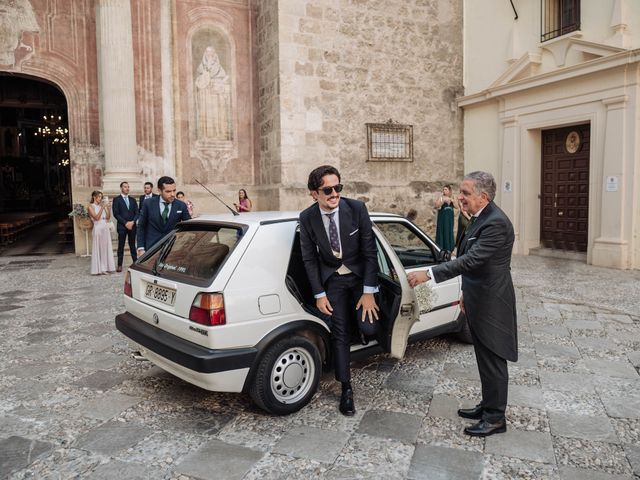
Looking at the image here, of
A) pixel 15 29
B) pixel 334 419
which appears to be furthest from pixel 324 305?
pixel 15 29

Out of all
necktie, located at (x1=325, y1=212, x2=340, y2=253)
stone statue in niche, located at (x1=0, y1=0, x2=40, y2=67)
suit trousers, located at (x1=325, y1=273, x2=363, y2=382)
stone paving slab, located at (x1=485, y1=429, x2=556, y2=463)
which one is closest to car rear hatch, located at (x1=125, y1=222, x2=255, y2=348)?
necktie, located at (x1=325, y1=212, x2=340, y2=253)

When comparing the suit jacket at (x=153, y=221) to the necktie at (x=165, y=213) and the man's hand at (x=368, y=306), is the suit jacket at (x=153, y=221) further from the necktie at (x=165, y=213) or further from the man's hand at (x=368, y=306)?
the man's hand at (x=368, y=306)

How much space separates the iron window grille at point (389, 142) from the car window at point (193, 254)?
413 inches

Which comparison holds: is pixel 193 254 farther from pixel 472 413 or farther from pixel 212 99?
pixel 212 99

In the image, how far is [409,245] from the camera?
16.4 ft

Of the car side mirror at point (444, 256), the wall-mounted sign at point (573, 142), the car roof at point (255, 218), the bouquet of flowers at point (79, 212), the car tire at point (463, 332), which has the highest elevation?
the wall-mounted sign at point (573, 142)

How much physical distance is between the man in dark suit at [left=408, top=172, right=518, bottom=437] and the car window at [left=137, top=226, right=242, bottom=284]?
1.30 metres

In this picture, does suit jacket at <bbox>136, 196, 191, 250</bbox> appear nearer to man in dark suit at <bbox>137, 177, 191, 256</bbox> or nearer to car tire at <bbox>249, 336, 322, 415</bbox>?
man in dark suit at <bbox>137, 177, 191, 256</bbox>

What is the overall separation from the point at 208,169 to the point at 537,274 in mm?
8240

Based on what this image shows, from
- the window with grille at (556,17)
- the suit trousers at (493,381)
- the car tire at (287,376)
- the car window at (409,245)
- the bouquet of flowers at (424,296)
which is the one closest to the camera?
the suit trousers at (493,381)

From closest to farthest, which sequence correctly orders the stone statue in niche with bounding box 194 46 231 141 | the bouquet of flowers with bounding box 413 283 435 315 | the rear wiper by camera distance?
the rear wiper, the bouquet of flowers with bounding box 413 283 435 315, the stone statue in niche with bounding box 194 46 231 141

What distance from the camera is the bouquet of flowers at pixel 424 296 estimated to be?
4.32 meters

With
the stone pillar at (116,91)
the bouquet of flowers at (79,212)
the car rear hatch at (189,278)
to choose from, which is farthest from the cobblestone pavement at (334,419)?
the stone pillar at (116,91)

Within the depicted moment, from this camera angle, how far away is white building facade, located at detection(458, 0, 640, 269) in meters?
10.1
